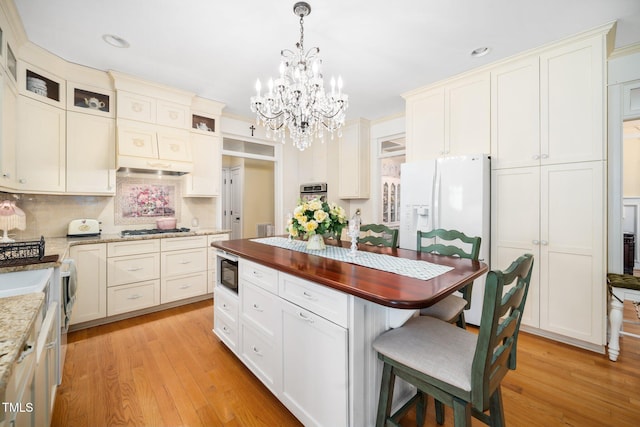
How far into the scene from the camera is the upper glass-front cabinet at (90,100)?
2771 mm

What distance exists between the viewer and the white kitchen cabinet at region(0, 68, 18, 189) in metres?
1.87

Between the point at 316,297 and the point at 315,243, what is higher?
the point at 315,243

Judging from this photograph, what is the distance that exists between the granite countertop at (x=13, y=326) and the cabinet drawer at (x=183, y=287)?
2.24m

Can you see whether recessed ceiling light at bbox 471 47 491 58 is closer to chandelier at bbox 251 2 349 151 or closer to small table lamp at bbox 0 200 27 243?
chandelier at bbox 251 2 349 151

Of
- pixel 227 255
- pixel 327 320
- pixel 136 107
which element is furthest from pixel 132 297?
pixel 327 320

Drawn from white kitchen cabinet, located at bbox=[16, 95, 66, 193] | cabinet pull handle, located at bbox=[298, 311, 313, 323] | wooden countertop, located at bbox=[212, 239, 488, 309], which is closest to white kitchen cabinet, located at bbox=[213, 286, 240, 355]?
wooden countertop, located at bbox=[212, 239, 488, 309]

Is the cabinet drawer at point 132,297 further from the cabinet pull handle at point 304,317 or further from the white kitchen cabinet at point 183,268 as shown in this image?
the cabinet pull handle at point 304,317

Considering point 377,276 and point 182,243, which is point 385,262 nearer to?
point 377,276

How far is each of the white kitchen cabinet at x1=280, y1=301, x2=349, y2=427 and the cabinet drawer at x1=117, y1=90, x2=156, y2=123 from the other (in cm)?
295

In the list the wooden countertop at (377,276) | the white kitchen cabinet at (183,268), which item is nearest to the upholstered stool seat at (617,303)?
the wooden countertop at (377,276)

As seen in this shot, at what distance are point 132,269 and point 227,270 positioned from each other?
4.62ft

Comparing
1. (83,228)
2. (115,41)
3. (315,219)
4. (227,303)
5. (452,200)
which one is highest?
(115,41)

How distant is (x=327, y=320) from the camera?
1.31 meters

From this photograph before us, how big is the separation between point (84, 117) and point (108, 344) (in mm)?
2336
